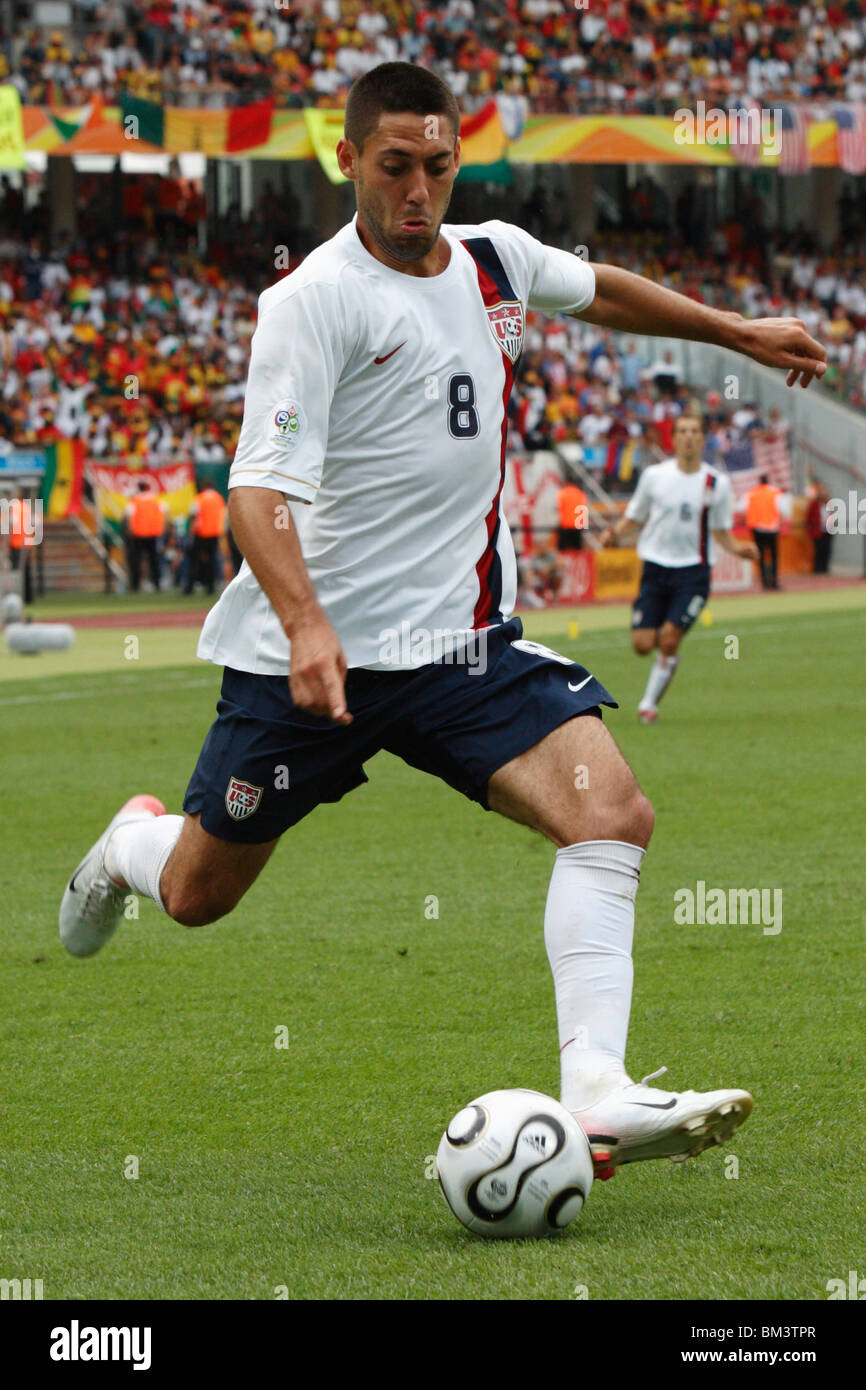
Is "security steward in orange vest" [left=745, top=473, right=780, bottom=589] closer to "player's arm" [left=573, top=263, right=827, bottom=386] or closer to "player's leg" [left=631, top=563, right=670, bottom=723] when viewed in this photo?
"player's leg" [left=631, top=563, right=670, bottom=723]

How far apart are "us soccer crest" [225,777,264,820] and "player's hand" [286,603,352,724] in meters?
0.56

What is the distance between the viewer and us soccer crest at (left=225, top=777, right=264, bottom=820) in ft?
14.5

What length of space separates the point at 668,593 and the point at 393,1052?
923 centimetres

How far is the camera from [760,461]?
35.2 m

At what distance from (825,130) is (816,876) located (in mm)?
32629

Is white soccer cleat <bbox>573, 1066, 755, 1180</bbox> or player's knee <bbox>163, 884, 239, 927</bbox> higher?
player's knee <bbox>163, 884, 239, 927</bbox>

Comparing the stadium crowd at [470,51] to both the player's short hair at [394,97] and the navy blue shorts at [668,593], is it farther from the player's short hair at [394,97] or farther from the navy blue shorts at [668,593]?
the player's short hair at [394,97]

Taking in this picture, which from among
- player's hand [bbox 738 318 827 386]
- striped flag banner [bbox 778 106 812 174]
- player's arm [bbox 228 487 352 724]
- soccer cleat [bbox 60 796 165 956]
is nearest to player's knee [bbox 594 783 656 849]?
player's arm [bbox 228 487 352 724]

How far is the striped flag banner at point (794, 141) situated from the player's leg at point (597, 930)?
116ft

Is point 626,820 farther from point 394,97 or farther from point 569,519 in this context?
point 569,519

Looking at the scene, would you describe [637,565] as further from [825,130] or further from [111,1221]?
[111,1221]

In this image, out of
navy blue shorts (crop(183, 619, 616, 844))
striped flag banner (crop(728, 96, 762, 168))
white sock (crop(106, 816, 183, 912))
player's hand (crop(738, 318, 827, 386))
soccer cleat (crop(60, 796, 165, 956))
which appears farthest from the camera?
striped flag banner (crop(728, 96, 762, 168))

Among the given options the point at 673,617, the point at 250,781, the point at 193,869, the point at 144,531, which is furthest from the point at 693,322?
the point at 144,531
